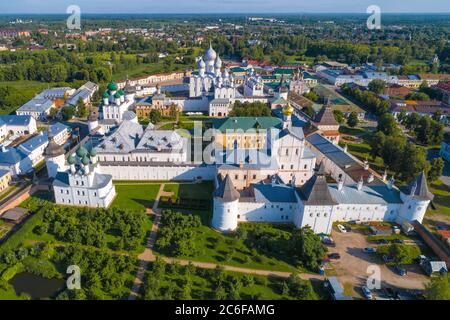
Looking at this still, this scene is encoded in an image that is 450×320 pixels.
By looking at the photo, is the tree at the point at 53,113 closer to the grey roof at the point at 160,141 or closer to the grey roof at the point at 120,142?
the grey roof at the point at 120,142

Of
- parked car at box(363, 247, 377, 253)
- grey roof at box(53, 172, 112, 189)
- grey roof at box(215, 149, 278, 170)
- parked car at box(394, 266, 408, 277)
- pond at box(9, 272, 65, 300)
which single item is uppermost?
grey roof at box(215, 149, 278, 170)

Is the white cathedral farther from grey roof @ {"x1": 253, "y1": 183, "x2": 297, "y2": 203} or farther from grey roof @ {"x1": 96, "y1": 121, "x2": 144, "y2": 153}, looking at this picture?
grey roof @ {"x1": 253, "y1": 183, "x2": 297, "y2": 203}

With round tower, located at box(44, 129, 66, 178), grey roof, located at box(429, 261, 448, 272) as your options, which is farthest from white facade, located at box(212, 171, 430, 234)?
round tower, located at box(44, 129, 66, 178)

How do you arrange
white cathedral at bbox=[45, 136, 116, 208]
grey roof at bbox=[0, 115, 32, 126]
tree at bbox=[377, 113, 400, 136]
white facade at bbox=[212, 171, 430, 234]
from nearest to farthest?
white facade at bbox=[212, 171, 430, 234], white cathedral at bbox=[45, 136, 116, 208], tree at bbox=[377, 113, 400, 136], grey roof at bbox=[0, 115, 32, 126]

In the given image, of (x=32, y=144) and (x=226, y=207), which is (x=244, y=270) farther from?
(x=32, y=144)

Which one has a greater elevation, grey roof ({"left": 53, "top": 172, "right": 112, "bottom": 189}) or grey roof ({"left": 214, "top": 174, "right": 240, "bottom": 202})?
grey roof ({"left": 214, "top": 174, "right": 240, "bottom": 202})

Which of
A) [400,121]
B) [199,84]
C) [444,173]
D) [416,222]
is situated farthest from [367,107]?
[416,222]

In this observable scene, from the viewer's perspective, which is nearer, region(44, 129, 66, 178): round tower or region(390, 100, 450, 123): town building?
region(44, 129, 66, 178): round tower

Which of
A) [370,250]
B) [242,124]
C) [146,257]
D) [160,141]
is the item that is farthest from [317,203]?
[242,124]
